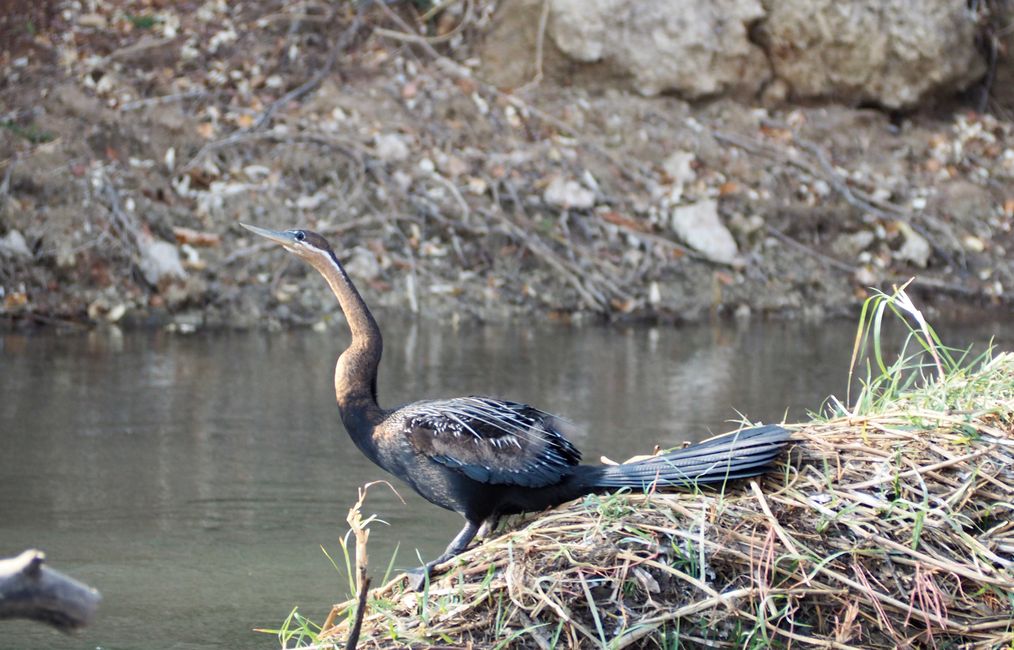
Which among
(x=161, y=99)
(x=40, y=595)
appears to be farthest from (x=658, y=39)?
(x=40, y=595)

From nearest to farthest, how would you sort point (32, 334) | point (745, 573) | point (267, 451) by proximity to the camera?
1. point (745, 573)
2. point (267, 451)
3. point (32, 334)

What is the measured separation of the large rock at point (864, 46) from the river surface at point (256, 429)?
358 centimetres


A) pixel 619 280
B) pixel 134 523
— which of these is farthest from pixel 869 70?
pixel 134 523

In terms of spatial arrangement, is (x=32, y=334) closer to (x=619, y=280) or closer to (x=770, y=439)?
(x=619, y=280)

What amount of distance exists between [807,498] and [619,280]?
6584mm

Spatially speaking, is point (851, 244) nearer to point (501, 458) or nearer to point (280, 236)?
point (280, 236)

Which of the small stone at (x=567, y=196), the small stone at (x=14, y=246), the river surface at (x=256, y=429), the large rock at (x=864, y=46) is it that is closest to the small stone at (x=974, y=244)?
the river surface at (x=256, y=429)

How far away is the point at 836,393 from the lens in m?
7.80

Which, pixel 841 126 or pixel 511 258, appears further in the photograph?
pixel 841 126

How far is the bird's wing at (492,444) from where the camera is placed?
150 inches

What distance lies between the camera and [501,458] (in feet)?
12.6

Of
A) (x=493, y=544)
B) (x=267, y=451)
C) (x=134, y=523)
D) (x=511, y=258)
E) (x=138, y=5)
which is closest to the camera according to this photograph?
(x=493, y=544)

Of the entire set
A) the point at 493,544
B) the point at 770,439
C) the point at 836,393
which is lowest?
the point at 836,393

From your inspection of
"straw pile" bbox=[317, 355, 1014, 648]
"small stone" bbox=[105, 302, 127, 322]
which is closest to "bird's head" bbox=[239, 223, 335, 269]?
"straw pile" bbox=[317, 355, 1014, 648]
